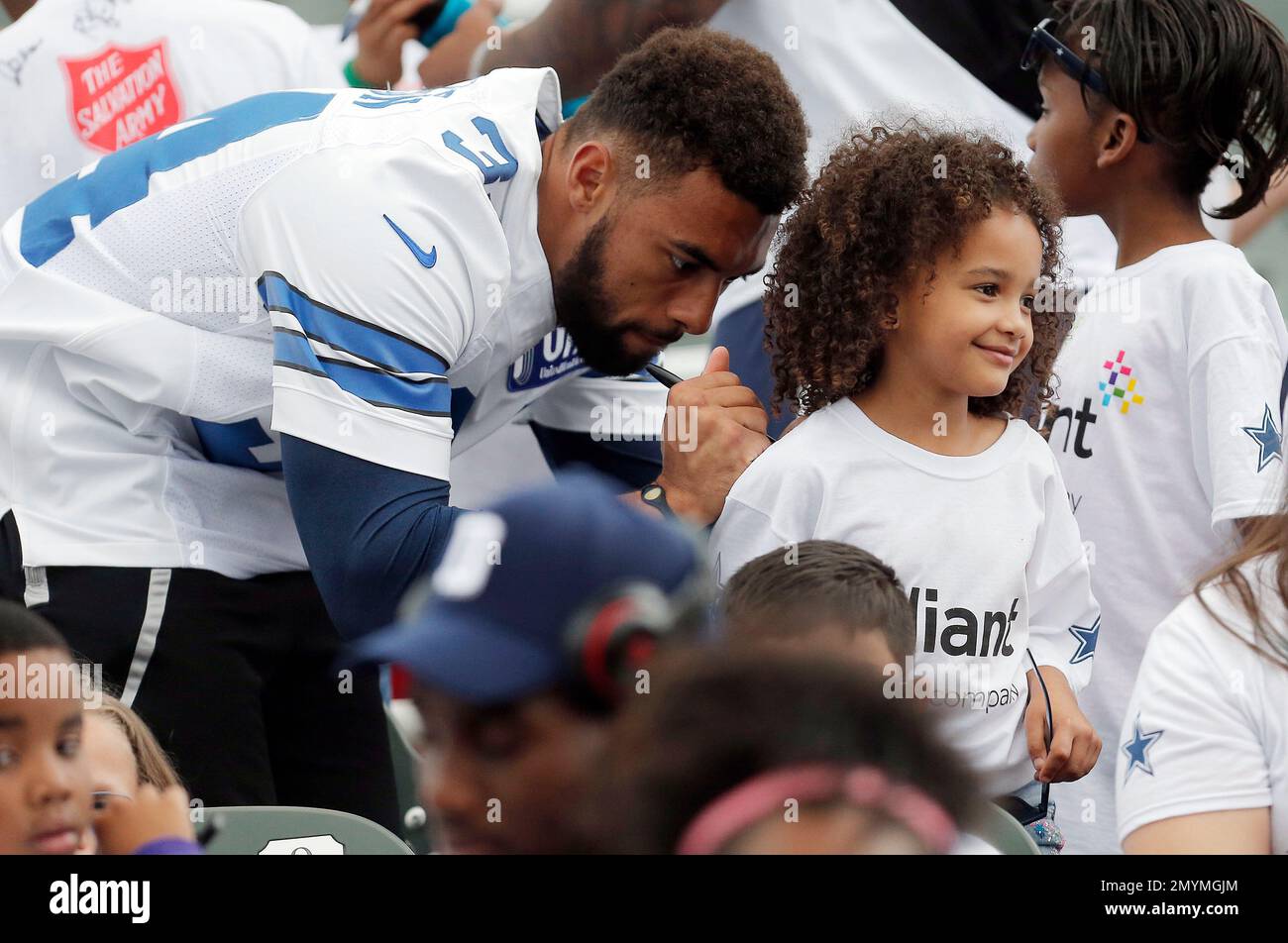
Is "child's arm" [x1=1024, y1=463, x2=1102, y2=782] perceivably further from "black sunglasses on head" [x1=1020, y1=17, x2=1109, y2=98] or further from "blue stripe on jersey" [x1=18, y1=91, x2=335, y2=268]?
"blue stripe on jersey" [x1=18, y1=91, x2=335, y2=268]

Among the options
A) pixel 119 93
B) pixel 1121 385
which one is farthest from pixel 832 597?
pixel 119 93

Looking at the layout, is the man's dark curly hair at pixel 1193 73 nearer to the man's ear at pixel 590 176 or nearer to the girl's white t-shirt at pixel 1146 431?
the girl's white t-shirt at pixel 1146 431

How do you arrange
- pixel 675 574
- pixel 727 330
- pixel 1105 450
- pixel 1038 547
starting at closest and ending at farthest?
pixel 675 574 < pixel 1038 547 < pixel 1105 450 < pixel 727 330

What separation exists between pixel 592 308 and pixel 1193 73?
3.53 feet

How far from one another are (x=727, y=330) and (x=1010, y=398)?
81 cm

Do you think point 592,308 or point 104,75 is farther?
point 104,75

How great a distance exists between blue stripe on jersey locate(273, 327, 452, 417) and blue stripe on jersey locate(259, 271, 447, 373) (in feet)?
0.05

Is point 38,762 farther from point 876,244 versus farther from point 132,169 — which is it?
point 876,244

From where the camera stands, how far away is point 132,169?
7.38 ft

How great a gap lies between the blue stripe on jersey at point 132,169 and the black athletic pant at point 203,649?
1.31ft

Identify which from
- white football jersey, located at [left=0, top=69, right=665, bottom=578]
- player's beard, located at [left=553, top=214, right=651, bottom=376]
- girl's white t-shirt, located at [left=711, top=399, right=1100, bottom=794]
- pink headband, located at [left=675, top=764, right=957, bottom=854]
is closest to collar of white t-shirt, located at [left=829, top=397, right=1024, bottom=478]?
girl's white t-shirt, located at [left=711, top=399, right=1100, bottom=794]
